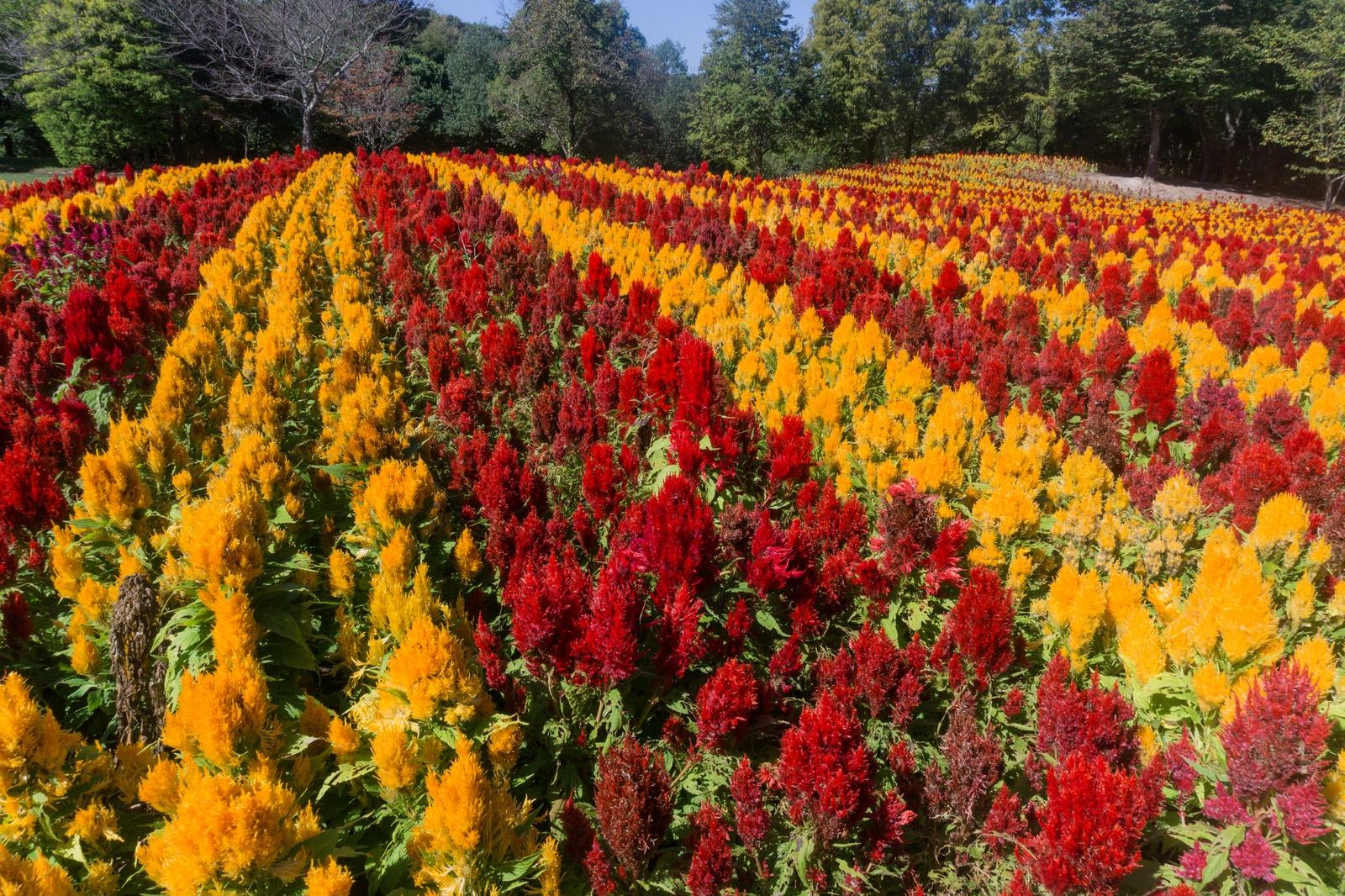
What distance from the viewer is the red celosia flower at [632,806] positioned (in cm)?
164

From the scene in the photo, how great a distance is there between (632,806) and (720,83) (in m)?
32.5

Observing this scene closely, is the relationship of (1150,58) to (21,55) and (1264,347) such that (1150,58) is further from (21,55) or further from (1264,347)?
(21,55)

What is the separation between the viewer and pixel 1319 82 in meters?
25.9

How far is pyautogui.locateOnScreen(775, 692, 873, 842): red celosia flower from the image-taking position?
1639mm

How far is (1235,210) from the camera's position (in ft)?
47.0

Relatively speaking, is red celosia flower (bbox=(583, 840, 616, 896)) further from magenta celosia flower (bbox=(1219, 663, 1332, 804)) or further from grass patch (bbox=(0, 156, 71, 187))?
grass patch (bbox=(0, 156, 71, 187))

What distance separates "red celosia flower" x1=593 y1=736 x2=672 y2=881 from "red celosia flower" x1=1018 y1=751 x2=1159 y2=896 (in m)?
0.84

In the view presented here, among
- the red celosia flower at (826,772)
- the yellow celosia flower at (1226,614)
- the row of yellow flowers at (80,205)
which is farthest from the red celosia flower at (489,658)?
the row of yellow flowers at (80,205)

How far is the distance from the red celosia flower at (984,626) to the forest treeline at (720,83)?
20337 millimetres

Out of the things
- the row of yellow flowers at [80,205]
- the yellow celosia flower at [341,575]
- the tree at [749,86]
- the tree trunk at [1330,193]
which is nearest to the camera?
the yellow celosia flower at [341,575]

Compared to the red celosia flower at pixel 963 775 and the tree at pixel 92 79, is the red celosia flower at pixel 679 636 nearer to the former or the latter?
the red celosia flower at pixel 963 775

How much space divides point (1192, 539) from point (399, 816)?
3.03m

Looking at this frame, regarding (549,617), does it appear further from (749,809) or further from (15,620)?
(15,620)

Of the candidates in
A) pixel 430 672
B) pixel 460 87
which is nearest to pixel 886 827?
pixel 430 672
